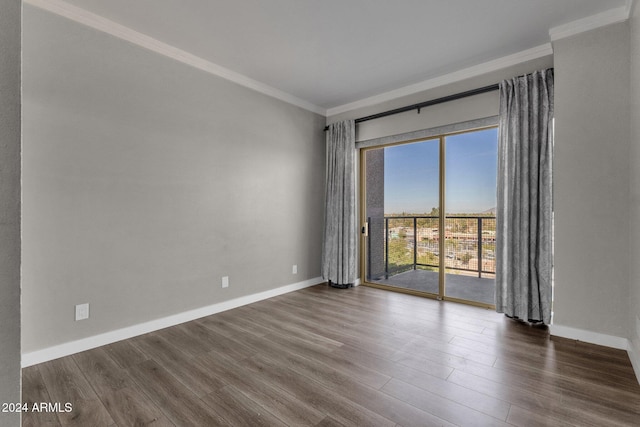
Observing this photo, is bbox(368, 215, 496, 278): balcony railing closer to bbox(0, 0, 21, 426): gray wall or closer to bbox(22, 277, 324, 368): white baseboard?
bbox(22, 277, 324, 368): white baseboard

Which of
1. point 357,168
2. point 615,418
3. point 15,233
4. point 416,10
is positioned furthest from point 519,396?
point 357,168

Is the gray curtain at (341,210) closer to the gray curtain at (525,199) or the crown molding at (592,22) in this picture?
the gray curtain at (525,199)

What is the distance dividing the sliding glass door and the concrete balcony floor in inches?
0.4

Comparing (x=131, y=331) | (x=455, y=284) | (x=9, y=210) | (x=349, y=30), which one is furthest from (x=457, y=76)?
(x=131, y=331)

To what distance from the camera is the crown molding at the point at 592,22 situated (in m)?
2.43

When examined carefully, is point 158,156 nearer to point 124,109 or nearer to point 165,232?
point 124,109

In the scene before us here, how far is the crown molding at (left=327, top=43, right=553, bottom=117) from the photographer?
3008mm

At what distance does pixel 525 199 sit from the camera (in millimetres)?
2947

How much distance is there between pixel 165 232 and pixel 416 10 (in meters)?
3.01

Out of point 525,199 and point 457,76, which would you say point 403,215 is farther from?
point 457,76

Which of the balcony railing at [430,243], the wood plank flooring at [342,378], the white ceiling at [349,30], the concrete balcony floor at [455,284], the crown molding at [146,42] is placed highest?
the white ceiling at [349,30]

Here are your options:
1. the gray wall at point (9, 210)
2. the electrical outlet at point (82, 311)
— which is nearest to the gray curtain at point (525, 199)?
the gray wall at point (9, 210)

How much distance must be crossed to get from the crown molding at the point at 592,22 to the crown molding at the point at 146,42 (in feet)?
9.75

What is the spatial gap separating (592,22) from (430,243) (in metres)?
2.62
